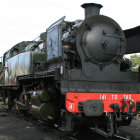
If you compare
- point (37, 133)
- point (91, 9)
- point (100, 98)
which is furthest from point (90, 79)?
point (37, 133)

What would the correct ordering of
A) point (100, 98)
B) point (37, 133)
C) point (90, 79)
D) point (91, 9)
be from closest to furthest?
point (100, 98), point (90, 79), point (91, 9), point (37, 133)

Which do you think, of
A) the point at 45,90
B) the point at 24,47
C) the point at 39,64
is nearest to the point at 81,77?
the point at 45,90

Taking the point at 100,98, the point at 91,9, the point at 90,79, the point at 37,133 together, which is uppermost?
the point at 91,9

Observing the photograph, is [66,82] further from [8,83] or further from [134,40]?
[8,83]

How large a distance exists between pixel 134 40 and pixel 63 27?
2362mm

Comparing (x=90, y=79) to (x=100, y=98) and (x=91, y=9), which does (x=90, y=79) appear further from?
(x=91, y=9)

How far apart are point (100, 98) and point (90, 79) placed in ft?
1.68

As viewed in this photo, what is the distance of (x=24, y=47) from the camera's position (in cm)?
1017

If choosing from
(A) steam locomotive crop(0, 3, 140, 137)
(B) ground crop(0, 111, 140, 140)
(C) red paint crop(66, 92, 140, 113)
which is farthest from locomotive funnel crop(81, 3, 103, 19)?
(B) ground crop(0, 111, 140, 140)

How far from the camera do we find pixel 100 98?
522cm

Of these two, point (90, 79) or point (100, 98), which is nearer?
point (100, 98)

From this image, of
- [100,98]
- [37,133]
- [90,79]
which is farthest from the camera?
[37,133]

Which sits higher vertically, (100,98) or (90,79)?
(90,79)

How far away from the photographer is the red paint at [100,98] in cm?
499
